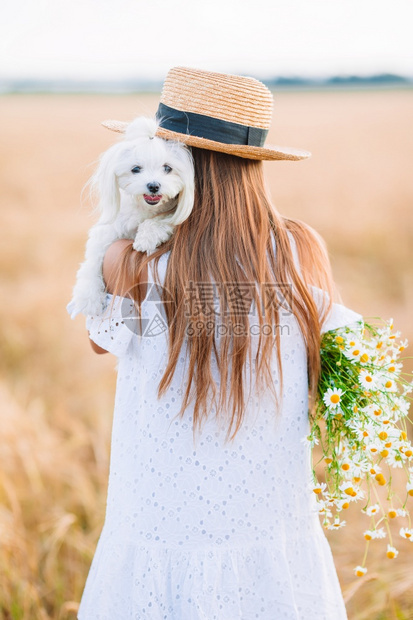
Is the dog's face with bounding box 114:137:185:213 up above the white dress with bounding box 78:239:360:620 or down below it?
above

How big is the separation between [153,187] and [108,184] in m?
0.16

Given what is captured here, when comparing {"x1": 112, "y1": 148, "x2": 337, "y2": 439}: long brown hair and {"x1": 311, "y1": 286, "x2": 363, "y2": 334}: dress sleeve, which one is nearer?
{"x1": 112, "y1": 148, "x2": 337, "y2": 439}: long brown hair

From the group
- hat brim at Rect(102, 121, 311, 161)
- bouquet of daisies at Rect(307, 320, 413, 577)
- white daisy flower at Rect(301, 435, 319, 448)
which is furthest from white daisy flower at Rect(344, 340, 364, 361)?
hat brim at Rect(102, 121, 311, 161)

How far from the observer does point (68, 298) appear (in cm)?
618

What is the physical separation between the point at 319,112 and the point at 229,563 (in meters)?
17.2

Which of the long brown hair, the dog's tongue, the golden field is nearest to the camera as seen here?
the long brown hair

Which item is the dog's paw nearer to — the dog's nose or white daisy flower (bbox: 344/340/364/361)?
the dog's nose

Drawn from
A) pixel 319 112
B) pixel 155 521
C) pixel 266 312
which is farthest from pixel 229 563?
pixel 319 112

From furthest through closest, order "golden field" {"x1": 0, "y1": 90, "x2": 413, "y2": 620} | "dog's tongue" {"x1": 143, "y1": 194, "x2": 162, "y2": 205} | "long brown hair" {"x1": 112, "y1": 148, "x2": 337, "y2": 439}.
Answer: "golden field" {"x1": 0, "y1": 90, "x2": 413, "y2": 620}, "dog's tongue" {"x1": 143, "y1": 194, "x2": 162, "y2": 205}, "long brown hair" {"x1": 112, "y1": 148, "x2": 337, "y2": 439}

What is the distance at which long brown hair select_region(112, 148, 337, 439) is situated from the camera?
58.8 inches

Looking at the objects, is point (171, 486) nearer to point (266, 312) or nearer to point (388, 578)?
point (266, 312)

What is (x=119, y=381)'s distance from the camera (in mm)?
1706

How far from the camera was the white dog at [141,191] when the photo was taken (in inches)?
61.4

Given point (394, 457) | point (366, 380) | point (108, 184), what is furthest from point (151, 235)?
point (394, 457)
